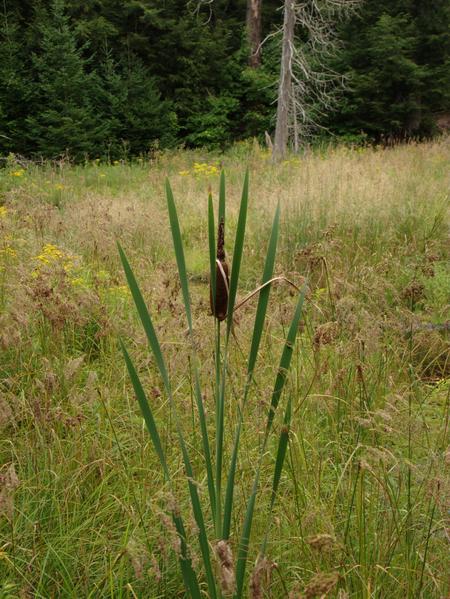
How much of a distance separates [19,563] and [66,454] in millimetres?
455

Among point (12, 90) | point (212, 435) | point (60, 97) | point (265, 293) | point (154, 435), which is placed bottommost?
point (212, 435)

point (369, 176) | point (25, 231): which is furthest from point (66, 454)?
point (369, 176)

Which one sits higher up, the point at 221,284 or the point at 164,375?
the point at 221,284

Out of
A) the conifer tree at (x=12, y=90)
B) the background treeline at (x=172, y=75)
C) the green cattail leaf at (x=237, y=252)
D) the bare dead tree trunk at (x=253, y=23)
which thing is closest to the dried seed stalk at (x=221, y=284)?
the green cattail leaf at (x=237, y=252)

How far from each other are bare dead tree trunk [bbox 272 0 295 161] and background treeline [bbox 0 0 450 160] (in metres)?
2.71

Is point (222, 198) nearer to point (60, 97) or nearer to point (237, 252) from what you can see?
point (237, 252)

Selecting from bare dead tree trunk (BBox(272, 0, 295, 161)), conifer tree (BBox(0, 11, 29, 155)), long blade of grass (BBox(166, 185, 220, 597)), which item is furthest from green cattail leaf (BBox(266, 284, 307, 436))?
conifer tree (BBox(0, 11, 29, 155))

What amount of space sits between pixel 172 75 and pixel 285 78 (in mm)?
6350

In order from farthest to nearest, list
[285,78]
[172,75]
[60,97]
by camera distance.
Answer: [172,75], [60,97], [285,78]

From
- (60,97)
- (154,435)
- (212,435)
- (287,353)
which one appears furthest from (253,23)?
(154,435)

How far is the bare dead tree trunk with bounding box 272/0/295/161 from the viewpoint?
12.0m

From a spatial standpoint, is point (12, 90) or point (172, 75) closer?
point (12, 90)

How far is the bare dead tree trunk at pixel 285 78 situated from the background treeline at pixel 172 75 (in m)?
2.71

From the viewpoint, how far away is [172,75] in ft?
57.7
